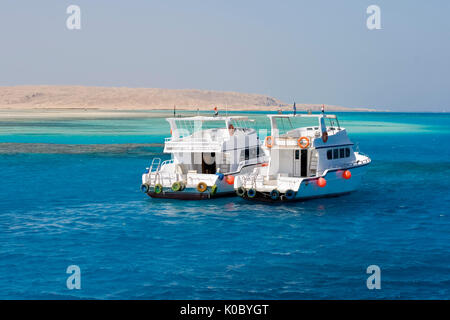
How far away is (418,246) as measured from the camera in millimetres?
21938

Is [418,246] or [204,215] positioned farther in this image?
[204,215]

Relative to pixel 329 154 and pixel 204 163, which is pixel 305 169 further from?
pixel 204 163


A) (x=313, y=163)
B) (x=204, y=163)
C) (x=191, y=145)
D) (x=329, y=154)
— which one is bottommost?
(x=204, y=163)

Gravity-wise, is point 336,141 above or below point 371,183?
above

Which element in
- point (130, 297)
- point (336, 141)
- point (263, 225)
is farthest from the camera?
point (336, 141)

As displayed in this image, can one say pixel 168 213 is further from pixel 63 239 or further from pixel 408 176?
pixel 408 176

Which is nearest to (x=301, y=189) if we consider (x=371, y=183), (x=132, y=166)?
(x=371, y=183)

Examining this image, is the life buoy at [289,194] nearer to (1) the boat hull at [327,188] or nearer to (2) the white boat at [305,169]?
(2) the white boat at [305,169]

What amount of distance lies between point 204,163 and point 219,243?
12298mm

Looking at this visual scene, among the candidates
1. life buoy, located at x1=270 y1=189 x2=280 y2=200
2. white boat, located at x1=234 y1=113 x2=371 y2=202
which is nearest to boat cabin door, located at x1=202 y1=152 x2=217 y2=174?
white boat, located at x1=234 y1=113 x2=371 y2=202

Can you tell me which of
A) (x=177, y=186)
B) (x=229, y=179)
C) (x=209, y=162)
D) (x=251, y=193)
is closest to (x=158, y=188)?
(x=177, y=186)

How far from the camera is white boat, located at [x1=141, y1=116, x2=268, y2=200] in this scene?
3135cm

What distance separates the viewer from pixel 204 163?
3434 cm

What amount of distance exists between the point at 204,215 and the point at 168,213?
76.2 inches
